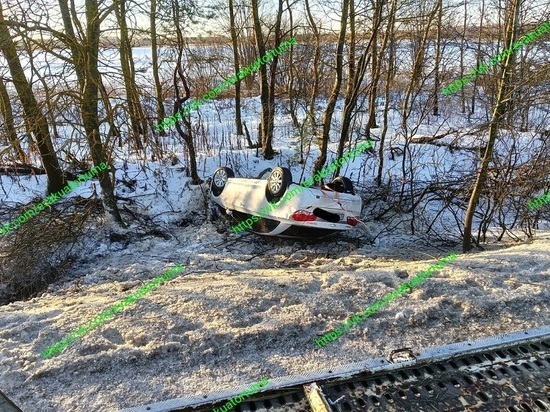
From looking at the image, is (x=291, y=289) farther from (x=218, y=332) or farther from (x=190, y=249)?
(x=190, y=249)

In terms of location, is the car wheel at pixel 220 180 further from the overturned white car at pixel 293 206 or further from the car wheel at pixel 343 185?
the car wheel at pixel 343 185

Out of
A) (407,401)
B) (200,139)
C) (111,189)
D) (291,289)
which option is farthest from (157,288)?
(200,139)

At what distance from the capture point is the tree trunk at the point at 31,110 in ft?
19.6

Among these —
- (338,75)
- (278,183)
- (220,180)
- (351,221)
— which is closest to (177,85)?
(220,180)

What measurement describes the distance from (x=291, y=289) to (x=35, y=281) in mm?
4029

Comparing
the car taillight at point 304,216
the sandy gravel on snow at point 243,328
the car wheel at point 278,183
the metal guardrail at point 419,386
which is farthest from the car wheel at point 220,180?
the metal guardrail at point 419,386

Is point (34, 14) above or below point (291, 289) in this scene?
above

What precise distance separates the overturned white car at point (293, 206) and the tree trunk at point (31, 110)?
3208mm

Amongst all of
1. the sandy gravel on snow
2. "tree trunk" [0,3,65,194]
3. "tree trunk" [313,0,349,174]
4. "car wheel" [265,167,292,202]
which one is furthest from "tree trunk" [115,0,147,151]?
"tree trunk" [313,0,349,174]

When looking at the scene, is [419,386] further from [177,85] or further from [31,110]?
[177,85]

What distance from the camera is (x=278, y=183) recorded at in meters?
6.42

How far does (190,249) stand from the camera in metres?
7.10

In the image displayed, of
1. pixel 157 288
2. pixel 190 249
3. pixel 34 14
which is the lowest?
pixel 190 249

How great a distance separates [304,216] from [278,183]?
0.66m
